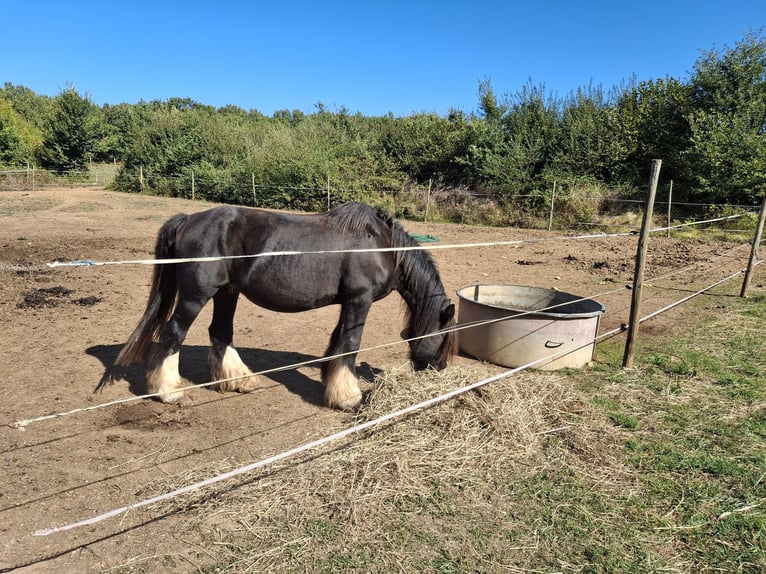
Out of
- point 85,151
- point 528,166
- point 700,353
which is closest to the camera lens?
point 700,353

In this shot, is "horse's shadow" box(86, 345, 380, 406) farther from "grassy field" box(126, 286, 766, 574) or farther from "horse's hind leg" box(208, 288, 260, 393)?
"grassy field" box(126, 286, 766, 574)

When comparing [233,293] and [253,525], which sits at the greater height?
[233,293]

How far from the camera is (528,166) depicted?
65.2 ft

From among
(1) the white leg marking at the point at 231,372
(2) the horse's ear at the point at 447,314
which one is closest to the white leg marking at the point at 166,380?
(1) the white leg marking at the point at 231,372

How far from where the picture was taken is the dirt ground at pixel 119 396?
97.5 inches

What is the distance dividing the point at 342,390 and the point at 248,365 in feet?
4.55

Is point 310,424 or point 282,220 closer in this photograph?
point 310,424

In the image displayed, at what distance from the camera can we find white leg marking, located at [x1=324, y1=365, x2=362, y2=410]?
12.8 feet

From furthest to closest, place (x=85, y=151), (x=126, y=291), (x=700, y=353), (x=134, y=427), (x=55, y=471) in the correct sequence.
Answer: (x=85, y=151), (x=126, y=291), (x=700, y=353), (x=134, y=427), (x=55, y=471)

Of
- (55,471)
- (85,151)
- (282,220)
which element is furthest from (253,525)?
(85,151)

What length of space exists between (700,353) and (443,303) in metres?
3.15

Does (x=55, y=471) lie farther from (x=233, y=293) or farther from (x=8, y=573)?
(x=233, y=293)

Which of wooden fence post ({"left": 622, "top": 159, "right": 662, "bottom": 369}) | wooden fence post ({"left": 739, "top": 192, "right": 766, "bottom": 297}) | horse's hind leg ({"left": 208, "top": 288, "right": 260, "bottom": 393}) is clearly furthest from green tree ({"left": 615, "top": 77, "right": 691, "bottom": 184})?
horse's hind leg ({"left": 208, "top": 288, "right": 260, "bottom": 393})

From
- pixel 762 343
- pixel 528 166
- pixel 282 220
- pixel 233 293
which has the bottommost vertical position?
pixel 762 343
